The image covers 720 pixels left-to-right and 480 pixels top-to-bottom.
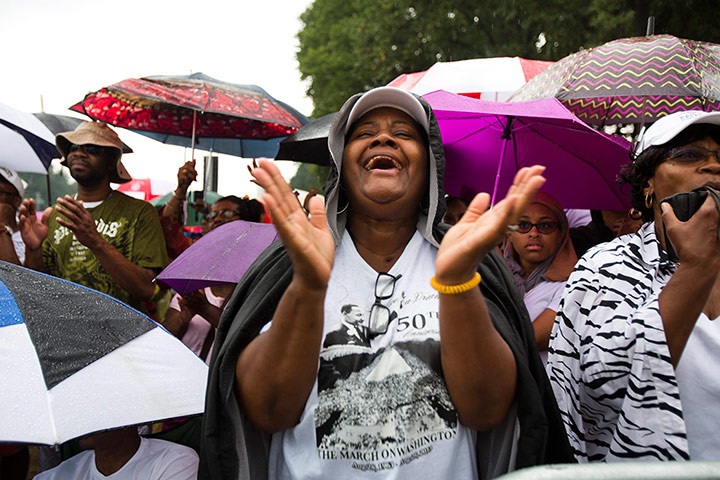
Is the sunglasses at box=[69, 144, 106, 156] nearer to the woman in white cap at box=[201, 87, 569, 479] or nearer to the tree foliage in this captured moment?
the woman in white cap at box=[201, 87, 569, 479]

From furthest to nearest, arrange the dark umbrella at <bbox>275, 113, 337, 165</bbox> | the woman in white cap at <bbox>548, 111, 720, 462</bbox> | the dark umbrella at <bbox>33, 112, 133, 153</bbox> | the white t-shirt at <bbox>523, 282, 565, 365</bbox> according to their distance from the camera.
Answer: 1. the dark umbrella at <bbox>33, 112, 133, 153</bbox>
2. the dark umbrella at <bbox>275, 113, 337, 165</bbox>
3. the white t-shirt at <bbox>523, 282, 565, 365</bbox>
4. the woman in white cap at <bbox>548, 111, 720, 462</bbox>

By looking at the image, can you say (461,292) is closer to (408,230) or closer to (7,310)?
(408,230)

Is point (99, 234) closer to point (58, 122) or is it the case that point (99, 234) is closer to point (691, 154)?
point (691, 154)

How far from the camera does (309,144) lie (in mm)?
4930

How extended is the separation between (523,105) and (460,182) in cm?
109

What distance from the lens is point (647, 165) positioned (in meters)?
1.99

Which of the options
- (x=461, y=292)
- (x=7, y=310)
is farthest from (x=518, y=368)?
(x=7, y=310)

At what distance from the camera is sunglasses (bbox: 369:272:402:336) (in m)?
1.59

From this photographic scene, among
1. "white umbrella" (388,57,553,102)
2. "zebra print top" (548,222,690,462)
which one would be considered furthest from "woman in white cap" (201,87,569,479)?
"white umbrella" (388,57,553,102)

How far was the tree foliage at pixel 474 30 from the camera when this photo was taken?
8.56 meters

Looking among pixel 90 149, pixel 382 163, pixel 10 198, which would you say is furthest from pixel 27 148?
pixel 382 163

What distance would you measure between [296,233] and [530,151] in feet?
8.63

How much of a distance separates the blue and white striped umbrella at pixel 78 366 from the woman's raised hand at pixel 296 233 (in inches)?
28.8

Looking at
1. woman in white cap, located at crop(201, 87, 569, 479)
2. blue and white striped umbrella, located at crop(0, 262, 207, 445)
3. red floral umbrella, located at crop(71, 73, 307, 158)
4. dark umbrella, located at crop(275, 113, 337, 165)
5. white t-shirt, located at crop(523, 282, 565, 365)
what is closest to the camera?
woman in white cap, located at crop(201, 87, 569, 479)
